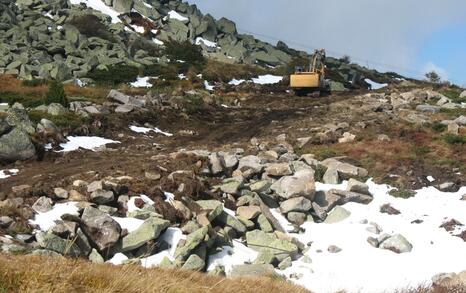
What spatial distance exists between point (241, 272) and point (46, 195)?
17.7 feet

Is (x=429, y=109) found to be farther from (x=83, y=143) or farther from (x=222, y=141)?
(x=83, y=143)

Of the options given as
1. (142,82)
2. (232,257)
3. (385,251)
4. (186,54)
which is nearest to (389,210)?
A: (385,251)

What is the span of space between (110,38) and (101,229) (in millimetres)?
49009

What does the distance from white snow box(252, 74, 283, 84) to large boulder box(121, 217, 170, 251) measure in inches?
1551

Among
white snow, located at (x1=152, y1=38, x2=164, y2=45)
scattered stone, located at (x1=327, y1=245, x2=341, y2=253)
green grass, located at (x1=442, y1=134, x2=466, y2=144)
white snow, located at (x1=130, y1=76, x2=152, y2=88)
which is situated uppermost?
white snow, located at (x1=152, y1=38, x2=164, y2=45)

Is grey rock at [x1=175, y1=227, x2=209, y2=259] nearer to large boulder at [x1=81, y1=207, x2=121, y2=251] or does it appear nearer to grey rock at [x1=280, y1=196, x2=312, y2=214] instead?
large boulder at [x1=81, y1=207, x2=121, y2=251]

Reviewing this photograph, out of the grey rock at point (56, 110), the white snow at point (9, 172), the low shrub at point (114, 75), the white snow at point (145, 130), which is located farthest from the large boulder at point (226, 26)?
the white snow at point (9, 172)

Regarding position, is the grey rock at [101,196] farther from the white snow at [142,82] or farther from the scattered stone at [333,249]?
the white snow at [142,82]

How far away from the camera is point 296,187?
51.8ft

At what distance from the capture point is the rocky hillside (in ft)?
149

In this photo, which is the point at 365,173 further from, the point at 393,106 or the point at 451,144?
the point at 393,106

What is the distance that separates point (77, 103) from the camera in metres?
26.5

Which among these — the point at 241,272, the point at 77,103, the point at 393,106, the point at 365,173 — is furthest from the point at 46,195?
the point at 393,106

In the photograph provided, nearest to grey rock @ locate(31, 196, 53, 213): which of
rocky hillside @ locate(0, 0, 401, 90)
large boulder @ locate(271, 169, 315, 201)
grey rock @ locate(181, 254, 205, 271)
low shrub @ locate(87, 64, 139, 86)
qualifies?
grey rock @ locate(181, 254, 205, 271)
